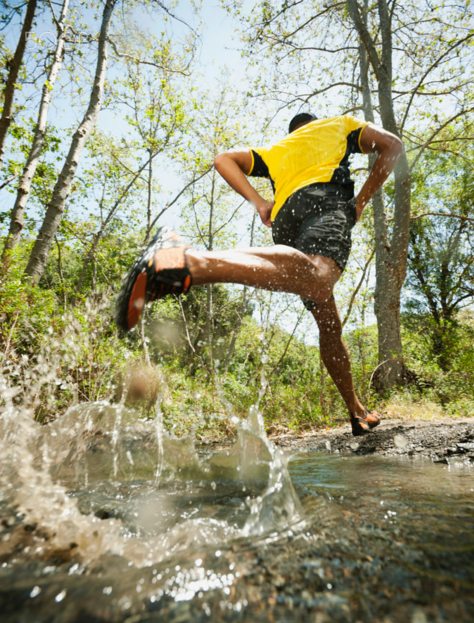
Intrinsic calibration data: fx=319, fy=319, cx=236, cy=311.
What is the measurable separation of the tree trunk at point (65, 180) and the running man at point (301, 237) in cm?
463

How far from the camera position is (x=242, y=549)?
761mm

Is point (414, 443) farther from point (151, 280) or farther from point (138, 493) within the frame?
point (151, 280)

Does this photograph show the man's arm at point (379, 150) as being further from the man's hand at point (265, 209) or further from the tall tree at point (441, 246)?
the tall tree at point (441, 246)

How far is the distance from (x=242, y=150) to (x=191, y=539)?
234 cm

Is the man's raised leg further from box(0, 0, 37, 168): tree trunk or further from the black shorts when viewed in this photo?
box(0, 0, 37, 168): tree trunk

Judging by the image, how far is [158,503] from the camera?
1.24 m

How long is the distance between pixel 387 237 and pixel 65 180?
625 cm

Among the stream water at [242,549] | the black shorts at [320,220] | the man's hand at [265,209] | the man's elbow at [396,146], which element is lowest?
the stream water at [242,549]

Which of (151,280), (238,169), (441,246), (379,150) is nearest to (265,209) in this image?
(238,169)

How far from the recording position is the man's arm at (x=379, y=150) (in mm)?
2119

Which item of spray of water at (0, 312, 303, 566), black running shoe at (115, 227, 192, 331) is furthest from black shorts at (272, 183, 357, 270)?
spray of water at (0, 312, 303, 566)

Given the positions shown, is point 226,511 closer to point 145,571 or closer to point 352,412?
point 145,571

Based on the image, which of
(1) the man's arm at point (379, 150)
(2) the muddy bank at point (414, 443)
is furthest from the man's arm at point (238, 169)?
(2) the muddy bank at point (414, 443)

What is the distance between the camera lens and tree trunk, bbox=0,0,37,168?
5242 mm
